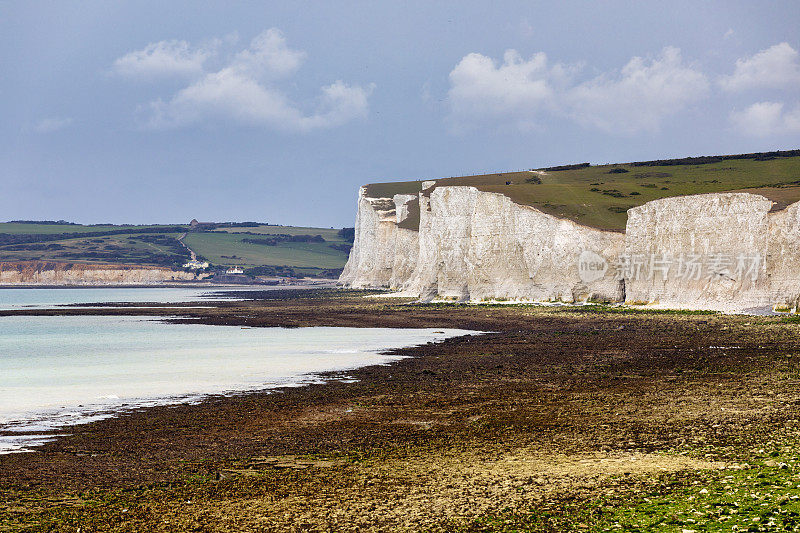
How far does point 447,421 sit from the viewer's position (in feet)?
52.5

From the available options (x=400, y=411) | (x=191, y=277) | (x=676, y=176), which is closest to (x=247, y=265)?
(x=191, y=277)

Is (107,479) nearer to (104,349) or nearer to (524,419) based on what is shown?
(524,419)

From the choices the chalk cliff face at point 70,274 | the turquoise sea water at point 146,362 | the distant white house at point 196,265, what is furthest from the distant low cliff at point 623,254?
the distant white house at point 196,265

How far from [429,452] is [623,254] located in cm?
Result: 4975

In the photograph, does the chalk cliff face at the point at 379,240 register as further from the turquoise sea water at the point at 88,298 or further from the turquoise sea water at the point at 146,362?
the turquoise sea water at the point at 146,362

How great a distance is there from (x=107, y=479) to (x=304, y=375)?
40.2 ft

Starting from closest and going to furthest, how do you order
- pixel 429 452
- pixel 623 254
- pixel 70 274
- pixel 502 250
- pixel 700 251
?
1. pixel 429 452
2. pixel 700 251
3. pixel 623 254
4. pixel 502 250
5. pixel 70 274

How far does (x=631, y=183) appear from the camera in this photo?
87.9 m

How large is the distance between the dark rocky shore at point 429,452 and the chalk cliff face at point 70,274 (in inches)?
6182

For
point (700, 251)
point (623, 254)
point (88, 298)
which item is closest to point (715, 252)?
point (700, 251)

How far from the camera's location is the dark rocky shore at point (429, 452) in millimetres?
9867

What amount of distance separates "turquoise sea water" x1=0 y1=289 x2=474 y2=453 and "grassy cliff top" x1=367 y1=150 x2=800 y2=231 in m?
32.4

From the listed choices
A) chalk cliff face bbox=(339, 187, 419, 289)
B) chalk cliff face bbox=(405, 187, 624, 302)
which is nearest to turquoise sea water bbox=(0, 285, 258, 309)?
chalk cliff face bbox=(339, 187, 419, 289)

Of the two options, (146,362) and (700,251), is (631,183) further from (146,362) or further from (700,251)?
(146,362)
